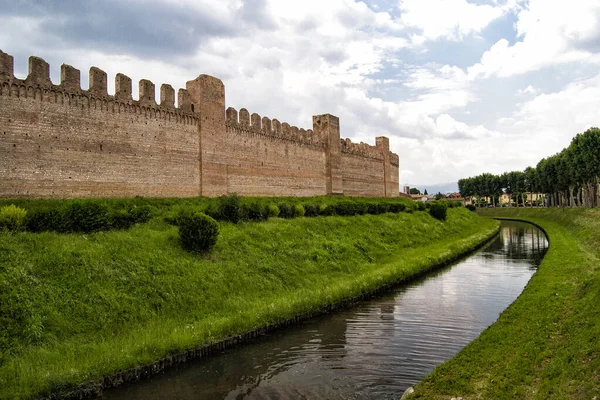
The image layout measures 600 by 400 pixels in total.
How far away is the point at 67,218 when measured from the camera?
38.7 feet

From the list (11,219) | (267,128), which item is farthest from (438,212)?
(11,219)

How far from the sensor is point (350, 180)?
3659 centimetres

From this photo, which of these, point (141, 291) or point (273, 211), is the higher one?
point (273, 211)

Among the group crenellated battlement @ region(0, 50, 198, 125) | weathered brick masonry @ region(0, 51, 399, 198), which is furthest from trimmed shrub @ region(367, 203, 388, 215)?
crenellated battlement @ region(0, 50, 198, 125)

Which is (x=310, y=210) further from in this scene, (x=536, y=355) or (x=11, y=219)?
(x=536, y=355)

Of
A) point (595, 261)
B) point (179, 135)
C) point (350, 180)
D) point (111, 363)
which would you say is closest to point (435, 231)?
point (350, 180)

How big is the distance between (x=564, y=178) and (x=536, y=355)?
44.0 meters

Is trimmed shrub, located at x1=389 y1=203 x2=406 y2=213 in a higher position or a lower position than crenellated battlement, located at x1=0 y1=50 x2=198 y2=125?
lower

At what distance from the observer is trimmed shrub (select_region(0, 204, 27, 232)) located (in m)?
10.7

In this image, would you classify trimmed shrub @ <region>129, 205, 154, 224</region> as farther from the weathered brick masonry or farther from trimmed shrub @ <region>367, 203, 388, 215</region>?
trimmed shrub @ <region>367, 203, 388, 215</region>

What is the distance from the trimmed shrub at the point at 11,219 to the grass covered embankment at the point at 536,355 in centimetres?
968

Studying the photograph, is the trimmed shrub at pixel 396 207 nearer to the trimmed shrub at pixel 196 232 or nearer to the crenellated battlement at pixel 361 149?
the crenellated battlement at pixel 361 149

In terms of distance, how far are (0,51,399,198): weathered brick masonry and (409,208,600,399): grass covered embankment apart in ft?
43.7

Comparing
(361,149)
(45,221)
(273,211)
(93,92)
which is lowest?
(45,221)
